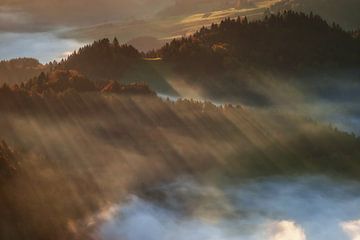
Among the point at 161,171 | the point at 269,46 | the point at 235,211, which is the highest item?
the point at 269,46

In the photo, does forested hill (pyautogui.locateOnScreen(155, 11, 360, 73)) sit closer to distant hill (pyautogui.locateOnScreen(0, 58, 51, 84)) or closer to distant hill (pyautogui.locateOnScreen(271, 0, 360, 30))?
distant hill (pyautogui.locateOnScreen(0, 58, 51, 84))

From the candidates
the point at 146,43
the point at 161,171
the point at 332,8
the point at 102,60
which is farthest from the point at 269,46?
the point at 332,8

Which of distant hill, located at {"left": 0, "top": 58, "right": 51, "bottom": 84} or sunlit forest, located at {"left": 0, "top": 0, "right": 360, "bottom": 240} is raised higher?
distant hill, located at {"left": 0, "top": 58, "right": 51, "bottom": 84}

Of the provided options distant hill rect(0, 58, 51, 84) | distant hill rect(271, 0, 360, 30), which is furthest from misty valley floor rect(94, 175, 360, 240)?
distant hill rect(271, 0, 360, 30)

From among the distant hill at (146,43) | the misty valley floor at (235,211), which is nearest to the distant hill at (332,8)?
the distant hill at (146,43)

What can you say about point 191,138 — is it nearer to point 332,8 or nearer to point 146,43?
point 146,43

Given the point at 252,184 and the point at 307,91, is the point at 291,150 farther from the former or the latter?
the point at 307,91

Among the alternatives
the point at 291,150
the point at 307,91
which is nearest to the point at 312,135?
the point at 291,150
